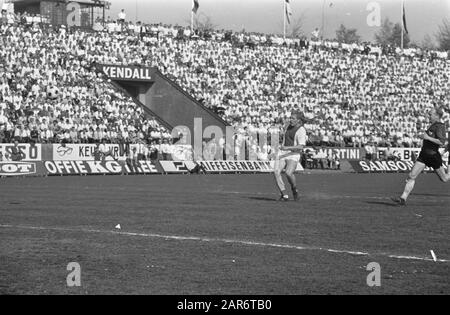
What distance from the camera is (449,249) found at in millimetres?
12336

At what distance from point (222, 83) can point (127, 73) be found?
251 inches

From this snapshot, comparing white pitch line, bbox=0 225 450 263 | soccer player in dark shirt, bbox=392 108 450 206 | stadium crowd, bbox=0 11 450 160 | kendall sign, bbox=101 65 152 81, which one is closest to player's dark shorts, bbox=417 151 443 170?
soccer player in dark shirt, bbox=392 108 450 206

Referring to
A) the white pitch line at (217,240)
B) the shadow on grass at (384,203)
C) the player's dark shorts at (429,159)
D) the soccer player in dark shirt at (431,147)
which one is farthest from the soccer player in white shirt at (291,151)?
the white pitch line at (217,240)

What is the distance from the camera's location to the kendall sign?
54281mm

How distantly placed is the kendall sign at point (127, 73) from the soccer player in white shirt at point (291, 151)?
107 feet

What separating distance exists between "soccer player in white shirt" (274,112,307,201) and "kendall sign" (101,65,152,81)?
1290 inches

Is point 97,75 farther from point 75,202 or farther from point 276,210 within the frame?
point 276,210

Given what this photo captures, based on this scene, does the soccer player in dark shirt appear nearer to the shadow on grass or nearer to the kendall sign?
the shadow on grass

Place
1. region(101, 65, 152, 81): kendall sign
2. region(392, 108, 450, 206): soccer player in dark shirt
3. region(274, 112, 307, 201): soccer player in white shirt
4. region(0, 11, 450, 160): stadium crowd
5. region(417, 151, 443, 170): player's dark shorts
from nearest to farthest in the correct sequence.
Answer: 1. region(392, 108, 450, 206): soccer player in dark shirt
2. region(417, 151, 443, 170): player's dark shorts
3. region(274, 112, 307, 201): soccer player in white shirt
4. region(0, 11, 450, 160): stadium crowd
5. region(101, 65, 152, 81): kendall sign

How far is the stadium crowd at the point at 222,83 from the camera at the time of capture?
47906 millimetres

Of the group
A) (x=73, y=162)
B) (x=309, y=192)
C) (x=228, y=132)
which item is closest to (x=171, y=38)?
(x=228, y=132)

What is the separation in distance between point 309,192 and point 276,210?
317 inches

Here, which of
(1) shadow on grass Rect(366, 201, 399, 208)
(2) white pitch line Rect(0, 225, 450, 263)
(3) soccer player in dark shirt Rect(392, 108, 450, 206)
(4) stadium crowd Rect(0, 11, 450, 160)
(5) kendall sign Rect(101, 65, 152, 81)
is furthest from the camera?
(5) kendall sign Rect(101, 65, 152, 81)

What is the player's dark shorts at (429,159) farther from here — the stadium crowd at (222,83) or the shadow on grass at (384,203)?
the stadium crowd at (222,83)
